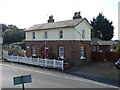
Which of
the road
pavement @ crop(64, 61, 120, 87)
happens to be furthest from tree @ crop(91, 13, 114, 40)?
the road

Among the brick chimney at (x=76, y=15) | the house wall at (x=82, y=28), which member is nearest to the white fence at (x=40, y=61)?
the house wall at (x=82, y=28)

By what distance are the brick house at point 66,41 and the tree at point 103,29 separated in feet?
115

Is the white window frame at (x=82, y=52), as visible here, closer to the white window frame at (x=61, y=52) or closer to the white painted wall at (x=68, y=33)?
the white painted wall at (x=68, y=33)

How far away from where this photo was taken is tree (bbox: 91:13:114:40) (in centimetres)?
6862

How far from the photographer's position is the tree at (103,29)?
225 feet

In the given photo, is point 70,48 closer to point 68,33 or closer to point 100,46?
point 68,33

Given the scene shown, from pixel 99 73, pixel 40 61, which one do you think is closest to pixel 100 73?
pixel 99 73

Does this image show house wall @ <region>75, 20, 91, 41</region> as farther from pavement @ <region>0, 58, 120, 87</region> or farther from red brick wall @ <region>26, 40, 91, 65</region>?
pavement @ <region>0, 58, 120, 87</region>

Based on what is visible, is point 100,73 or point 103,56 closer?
point 100,73

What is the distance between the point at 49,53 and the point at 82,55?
15.3ft

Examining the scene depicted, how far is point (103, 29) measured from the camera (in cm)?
6888

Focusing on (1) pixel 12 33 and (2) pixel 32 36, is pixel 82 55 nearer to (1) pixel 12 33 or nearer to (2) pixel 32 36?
(2) pixel 32 36

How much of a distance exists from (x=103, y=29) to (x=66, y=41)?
3903 centimetres

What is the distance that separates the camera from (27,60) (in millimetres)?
32781
